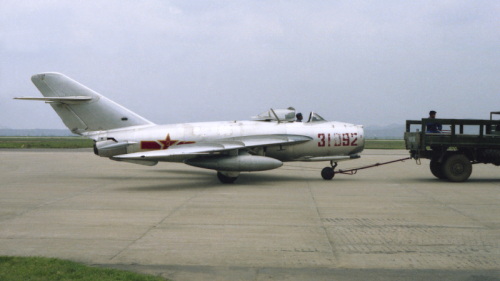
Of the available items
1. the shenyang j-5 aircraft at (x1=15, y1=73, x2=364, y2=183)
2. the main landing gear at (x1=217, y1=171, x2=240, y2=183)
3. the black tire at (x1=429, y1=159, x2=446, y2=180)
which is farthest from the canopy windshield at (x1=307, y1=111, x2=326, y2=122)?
the black tire at (x1=429, y1=159, x2=446, y2=180)

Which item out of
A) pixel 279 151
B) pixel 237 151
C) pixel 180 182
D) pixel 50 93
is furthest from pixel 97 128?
pixel 279 151

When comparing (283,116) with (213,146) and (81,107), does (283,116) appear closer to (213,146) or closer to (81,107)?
(213,146)

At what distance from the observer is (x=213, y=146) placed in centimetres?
1301

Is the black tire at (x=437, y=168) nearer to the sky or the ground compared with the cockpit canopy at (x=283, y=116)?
nearer to the ground

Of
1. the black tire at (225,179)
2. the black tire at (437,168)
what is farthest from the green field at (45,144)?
the black tire at (437,168)

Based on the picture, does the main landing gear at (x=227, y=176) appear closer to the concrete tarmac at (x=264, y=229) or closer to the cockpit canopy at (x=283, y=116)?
the concrete tarmac at (x=264, y=229)

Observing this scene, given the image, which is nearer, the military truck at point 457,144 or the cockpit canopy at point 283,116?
the military truck at point 457,144

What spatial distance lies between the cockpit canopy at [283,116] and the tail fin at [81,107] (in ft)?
14.7

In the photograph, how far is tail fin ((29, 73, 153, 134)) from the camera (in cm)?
1481

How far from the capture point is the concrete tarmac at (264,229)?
512 centimetres

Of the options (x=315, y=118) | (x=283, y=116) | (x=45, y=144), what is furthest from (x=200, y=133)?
(x=45, y=144)

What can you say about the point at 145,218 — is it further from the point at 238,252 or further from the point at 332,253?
the point at 332,253

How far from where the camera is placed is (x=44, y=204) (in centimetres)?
952

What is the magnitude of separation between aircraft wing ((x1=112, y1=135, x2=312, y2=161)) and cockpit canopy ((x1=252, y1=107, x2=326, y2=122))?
2.89ft
